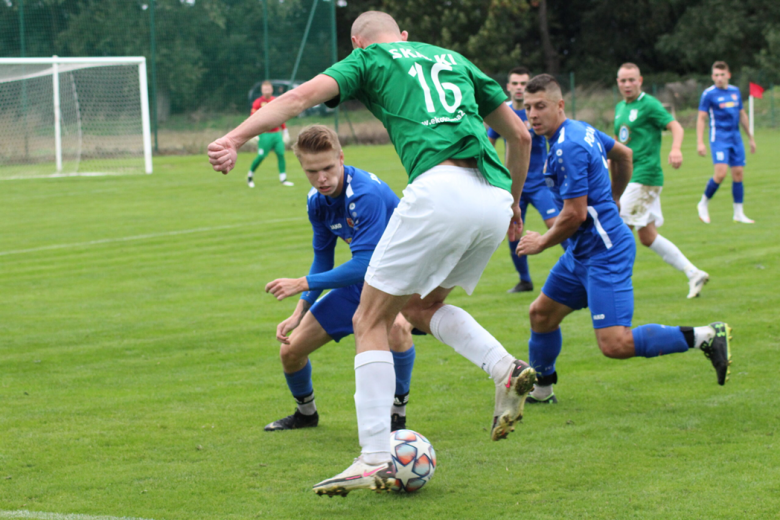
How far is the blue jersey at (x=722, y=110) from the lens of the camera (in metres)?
13.1

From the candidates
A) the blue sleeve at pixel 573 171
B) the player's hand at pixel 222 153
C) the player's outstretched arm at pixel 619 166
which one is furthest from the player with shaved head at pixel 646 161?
the player's hand at pixel 222 153

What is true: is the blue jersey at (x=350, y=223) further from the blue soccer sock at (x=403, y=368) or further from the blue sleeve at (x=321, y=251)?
the blue soccer sock at (x=403, y=368)

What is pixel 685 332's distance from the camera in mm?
4871

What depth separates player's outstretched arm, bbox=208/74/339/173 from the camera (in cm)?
315

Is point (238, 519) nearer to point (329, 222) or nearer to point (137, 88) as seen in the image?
point (329, 222)

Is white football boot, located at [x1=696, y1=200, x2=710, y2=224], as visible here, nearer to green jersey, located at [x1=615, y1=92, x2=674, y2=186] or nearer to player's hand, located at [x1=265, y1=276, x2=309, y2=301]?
green jersey, located at [x1=615, y1=92, x2=674, y2=186]

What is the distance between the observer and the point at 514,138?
4.15 m

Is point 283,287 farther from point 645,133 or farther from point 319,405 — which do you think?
point 645,133

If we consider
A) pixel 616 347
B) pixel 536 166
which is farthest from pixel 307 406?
Result: pixel 536 166

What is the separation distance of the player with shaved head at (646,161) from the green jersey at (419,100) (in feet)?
17.0

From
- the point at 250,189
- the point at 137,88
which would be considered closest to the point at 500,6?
the point at 137,88

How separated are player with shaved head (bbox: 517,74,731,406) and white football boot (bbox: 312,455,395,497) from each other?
5.83 ft

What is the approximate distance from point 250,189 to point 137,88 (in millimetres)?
7535

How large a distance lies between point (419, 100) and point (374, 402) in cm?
127
